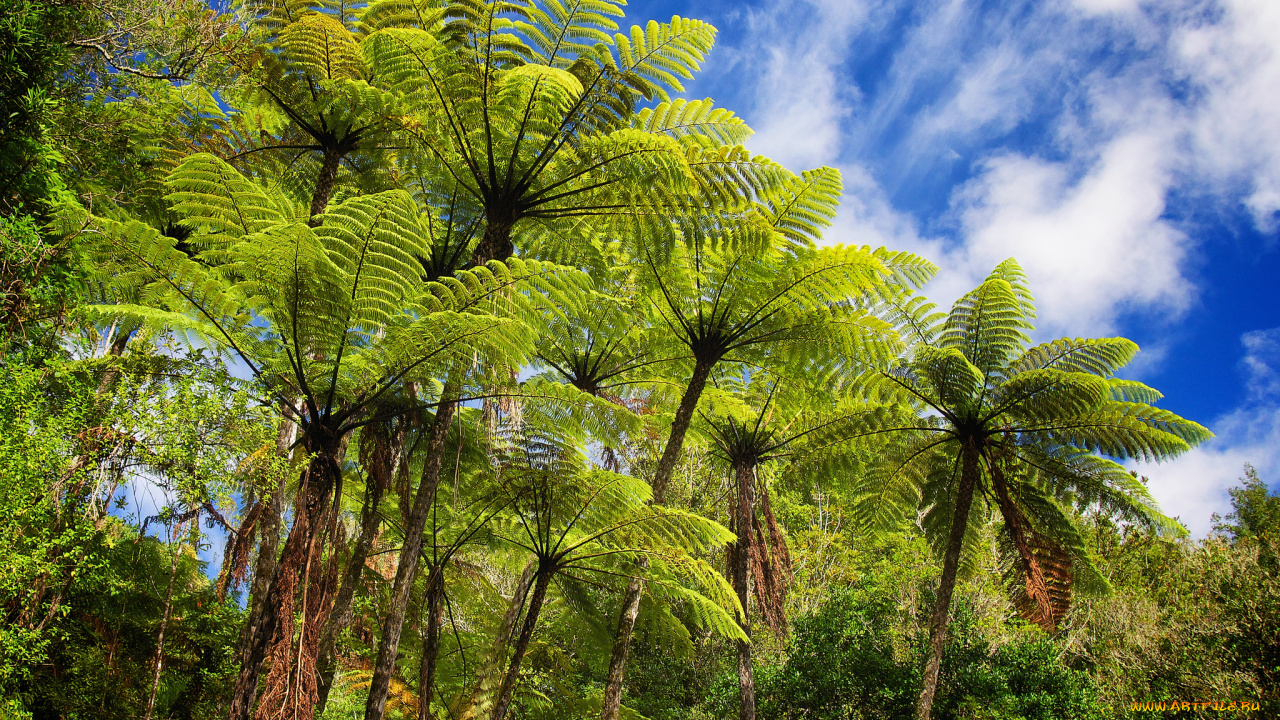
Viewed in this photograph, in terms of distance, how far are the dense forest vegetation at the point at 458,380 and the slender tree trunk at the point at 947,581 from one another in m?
0.04

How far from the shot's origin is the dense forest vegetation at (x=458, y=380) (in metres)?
4.81

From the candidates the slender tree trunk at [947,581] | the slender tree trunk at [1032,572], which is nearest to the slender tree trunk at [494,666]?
the slender tree trunk at [947,581]

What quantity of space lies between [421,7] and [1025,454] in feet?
29.1

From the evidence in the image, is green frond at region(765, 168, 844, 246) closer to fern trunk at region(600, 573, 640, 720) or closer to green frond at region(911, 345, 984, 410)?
green frond at region(911, 345, 984, 410)

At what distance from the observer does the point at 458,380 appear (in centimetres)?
533

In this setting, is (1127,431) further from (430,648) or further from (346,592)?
(346,592)

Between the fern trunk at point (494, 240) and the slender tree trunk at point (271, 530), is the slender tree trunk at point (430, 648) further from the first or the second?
the fern trunk at point (494, 240)

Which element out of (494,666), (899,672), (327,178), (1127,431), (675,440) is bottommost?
(494,666)

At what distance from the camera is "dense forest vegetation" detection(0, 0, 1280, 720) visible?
4.81 metres

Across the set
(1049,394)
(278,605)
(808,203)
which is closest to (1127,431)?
(1049,394)

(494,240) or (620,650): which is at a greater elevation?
(494,240)

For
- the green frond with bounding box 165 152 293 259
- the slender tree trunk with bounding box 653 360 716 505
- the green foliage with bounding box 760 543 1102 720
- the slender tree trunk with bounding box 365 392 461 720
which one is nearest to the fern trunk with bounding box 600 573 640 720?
the slender tree trunk with bounding box 653 360 716 505

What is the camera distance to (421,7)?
598 centimetres

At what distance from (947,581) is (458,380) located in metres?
6.17
